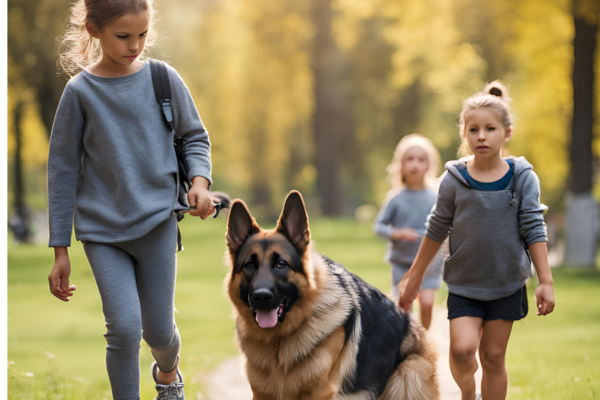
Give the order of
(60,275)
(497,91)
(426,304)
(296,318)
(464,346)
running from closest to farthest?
(60,275) → (464,346) → (296,318) → (497,91) → (426,304)

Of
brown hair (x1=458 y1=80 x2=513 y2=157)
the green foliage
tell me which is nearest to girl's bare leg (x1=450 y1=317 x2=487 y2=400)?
brown hair (x1=458 y1=80 x2=513 y2=157)

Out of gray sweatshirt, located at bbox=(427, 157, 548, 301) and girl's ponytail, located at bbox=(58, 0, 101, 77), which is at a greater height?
girl's ponytail, located at bbox=(58, 0, 101, 77)

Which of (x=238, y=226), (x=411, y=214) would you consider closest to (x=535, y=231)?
(x=238, y=226)

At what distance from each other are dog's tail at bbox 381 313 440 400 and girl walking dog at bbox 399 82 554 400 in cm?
47

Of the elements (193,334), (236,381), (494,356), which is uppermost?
(494,356)

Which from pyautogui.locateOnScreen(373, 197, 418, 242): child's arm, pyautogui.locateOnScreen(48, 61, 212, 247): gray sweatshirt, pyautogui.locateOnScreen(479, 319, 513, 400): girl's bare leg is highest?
pyautogui.locateOnScreen(48, 61, 212, 247): gray sweatshirt

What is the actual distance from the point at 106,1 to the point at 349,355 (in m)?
2.56

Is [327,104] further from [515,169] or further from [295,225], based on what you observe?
[515,169]

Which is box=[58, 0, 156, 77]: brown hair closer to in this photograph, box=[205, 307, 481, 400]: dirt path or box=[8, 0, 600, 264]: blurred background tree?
box=[205, 307, 481, 400]: dirt path

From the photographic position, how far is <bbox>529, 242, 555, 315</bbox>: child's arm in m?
3.51

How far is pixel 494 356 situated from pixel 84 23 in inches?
120

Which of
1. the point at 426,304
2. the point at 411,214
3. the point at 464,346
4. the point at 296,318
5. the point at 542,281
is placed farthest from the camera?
the point at 411,214

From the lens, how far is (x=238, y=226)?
4023mm

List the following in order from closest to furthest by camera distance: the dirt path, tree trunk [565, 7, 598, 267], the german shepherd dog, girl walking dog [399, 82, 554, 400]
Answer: girl walking dog [399, 82, 554, 400] < the german shepherd dog < the dirt path < tree trunk [565, 7, 598, 267]
